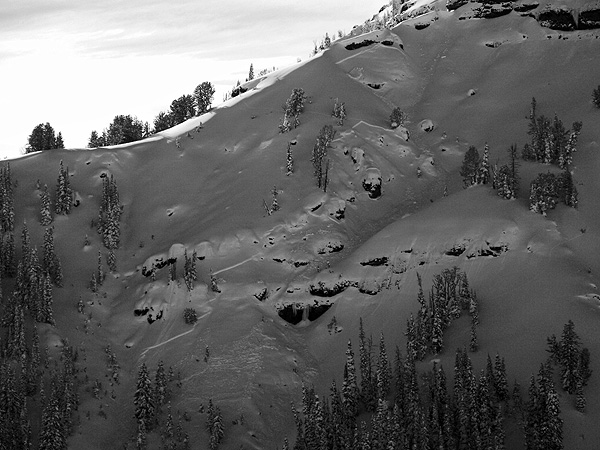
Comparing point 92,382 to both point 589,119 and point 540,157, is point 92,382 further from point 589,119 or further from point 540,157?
point 589,119

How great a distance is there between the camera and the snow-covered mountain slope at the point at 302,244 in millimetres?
115500

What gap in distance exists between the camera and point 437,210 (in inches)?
5512

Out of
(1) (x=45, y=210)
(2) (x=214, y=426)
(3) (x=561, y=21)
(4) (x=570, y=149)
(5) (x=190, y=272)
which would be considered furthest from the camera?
(3) (x=561, y=21)

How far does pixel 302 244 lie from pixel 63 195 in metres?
45.3

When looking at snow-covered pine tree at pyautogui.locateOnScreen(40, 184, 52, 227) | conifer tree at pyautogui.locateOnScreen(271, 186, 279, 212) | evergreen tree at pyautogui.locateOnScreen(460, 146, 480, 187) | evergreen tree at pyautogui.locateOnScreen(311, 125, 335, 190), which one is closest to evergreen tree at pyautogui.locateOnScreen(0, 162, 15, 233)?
snow-covered pine tree at pyautogui.locateOnScreen(40, 184, 52, 227)

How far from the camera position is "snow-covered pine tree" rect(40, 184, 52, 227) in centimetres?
14388

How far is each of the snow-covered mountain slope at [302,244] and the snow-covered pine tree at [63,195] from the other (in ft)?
5.98

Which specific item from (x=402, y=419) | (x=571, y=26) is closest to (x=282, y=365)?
(x=402, y=419)

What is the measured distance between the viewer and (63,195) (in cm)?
14838

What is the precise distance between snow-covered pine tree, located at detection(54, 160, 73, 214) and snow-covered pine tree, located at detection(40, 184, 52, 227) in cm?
172

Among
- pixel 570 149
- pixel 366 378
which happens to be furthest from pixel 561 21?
pixel 366 378

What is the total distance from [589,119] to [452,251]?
4927cm

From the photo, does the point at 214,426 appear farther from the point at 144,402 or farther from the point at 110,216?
the point at 110,216

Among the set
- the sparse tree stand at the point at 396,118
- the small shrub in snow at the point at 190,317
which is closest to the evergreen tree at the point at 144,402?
the small shrub in snow at the point at 190,317
